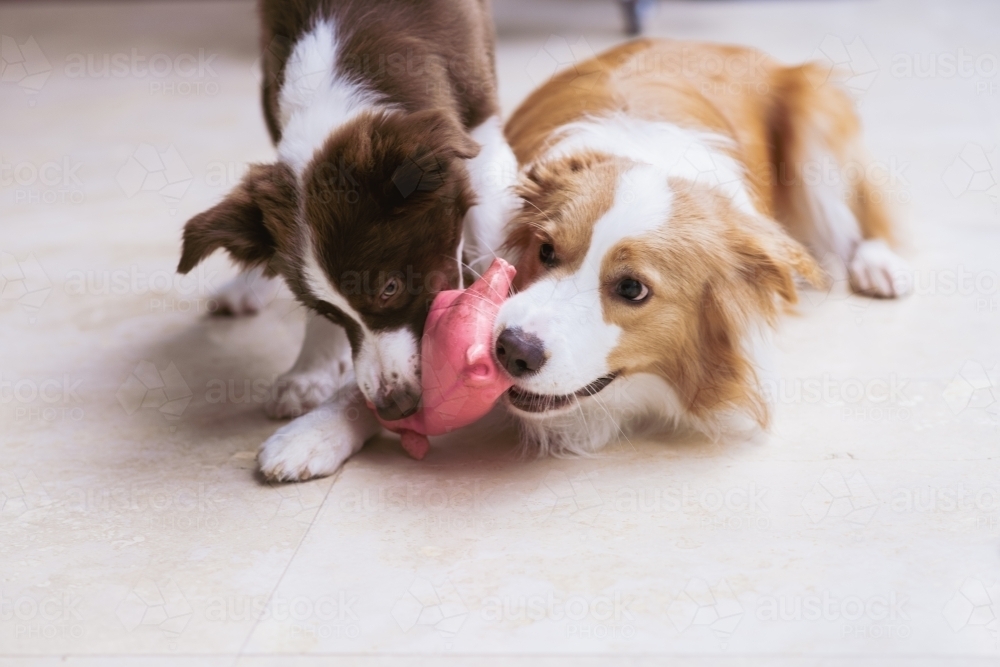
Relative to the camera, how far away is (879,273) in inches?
125

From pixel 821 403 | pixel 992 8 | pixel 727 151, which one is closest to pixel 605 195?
pixel 727 151

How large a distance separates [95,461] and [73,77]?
4.36m

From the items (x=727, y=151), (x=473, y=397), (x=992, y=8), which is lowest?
(x=992, y=8)

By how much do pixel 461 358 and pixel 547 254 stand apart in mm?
347

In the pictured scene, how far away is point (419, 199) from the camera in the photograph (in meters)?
2.23

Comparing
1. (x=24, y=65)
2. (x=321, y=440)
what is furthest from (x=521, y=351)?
(x=24, y=65)

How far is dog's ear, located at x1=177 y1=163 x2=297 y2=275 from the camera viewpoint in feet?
7.23

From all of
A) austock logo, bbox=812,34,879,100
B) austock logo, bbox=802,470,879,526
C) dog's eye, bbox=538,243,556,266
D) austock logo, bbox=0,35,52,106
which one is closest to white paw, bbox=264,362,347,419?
dog's eye, bbox=538,243,556,266

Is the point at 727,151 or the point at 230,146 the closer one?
the point at 727,151

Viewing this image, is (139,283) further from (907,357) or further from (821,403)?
(907,357)

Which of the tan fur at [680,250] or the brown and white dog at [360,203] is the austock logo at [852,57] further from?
the brown and white dog at [360,203]

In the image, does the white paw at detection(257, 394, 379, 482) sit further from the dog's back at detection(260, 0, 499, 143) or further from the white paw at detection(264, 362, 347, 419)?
the dog's back at detection(260, 0, 499, 143)

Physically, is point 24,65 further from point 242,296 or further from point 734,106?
point 734,106

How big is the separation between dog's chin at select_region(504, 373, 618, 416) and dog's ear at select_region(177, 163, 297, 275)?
642mm
